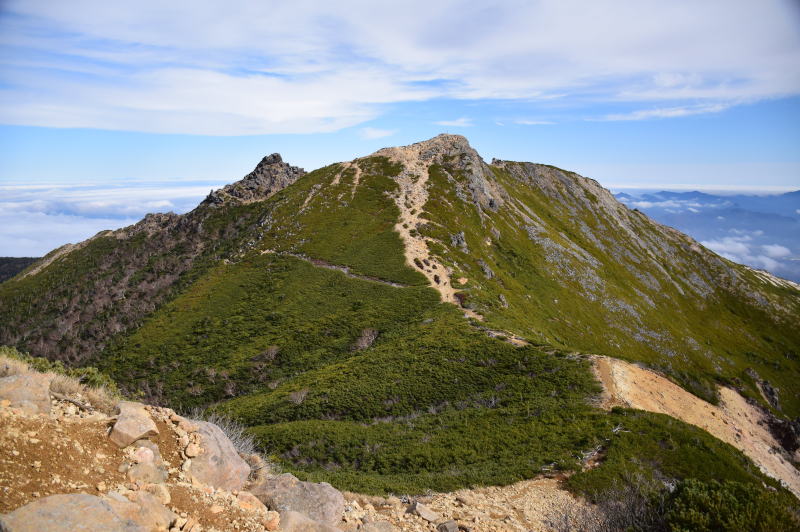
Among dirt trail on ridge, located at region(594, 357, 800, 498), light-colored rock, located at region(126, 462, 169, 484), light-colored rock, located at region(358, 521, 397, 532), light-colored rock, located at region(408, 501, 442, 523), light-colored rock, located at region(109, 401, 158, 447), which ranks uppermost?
light-colored rock, located at region(109, 401, 158, 447)

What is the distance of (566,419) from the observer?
2652 centimetres

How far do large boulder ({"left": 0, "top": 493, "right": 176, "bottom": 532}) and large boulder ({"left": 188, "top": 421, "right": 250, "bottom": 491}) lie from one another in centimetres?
269

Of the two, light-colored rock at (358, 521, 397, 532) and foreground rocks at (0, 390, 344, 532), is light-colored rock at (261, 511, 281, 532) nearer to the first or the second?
foreground rocks at (0, 390, 344, 532)

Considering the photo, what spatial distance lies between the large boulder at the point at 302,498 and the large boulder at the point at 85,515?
3647 mm

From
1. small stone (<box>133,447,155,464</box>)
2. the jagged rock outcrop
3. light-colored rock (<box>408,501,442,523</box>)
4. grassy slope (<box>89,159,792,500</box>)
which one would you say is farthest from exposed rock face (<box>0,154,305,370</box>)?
light-colored rock (<box>408,501,442,523</box>)

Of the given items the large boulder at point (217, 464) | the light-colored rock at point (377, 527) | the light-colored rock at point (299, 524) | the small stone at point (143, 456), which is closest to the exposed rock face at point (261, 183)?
the large boulder at point (217, 464)

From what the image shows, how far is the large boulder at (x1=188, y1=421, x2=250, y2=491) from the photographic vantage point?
477 inches

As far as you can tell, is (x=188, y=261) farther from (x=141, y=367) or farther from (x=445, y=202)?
(x=445, y=202)

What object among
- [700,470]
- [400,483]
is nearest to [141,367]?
[400,483]

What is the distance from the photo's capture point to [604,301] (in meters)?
89.1

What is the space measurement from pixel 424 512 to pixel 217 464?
25.5ft

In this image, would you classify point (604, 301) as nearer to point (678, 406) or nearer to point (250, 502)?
point (678, 406)

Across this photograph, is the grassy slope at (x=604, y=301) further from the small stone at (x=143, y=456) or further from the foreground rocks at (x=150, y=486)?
the small stone at (x=143, y=456)

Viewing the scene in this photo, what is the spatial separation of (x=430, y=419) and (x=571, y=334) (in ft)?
156
